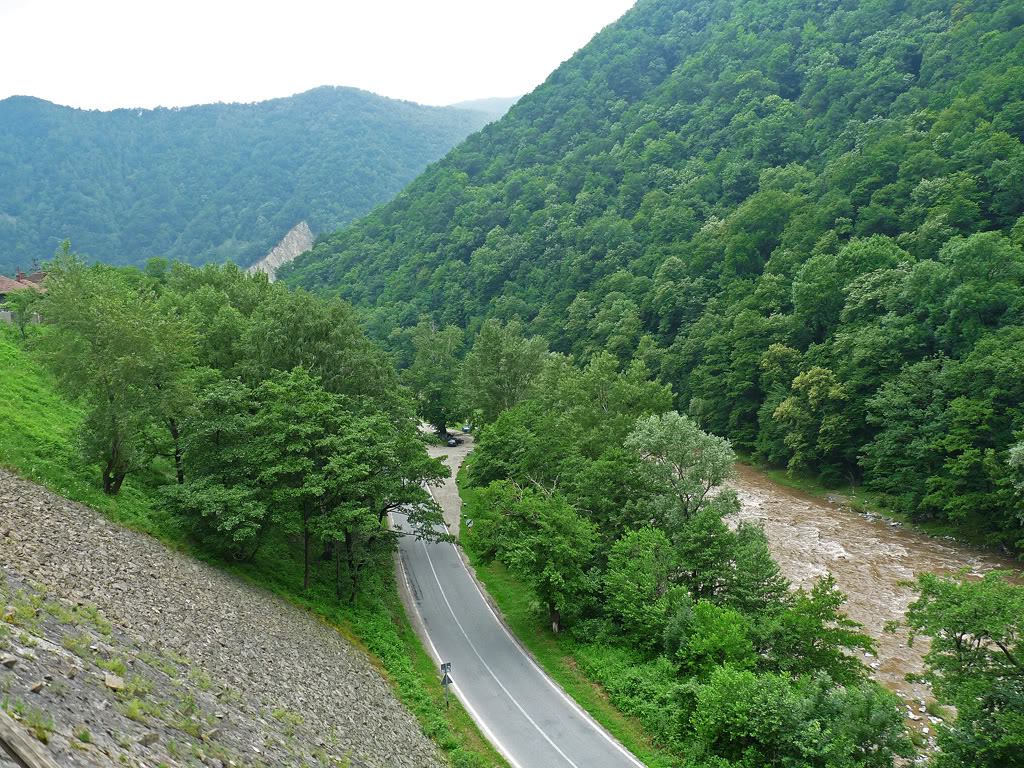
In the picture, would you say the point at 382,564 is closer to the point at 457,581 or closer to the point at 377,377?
the point at 457,581

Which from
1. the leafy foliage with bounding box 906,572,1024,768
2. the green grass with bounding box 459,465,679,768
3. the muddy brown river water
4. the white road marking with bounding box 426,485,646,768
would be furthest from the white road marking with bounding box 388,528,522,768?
the muddy brown river water

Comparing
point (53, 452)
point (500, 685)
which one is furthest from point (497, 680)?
point (53, 452)

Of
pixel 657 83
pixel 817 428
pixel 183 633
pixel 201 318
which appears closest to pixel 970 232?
pixel 817 428

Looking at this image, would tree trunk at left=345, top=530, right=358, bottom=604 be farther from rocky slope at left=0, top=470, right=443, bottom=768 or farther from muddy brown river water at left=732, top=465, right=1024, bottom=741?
muddy brown river water at left=732, top=465, right=1024, bottom=741

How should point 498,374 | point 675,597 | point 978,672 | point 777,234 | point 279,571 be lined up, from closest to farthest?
1. point 978,672
2. point 675,597
3. point 279,571
4. point 498,374
5. point 777,234

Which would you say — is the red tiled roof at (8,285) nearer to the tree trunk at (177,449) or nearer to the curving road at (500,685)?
the tree trunk at (177,449)

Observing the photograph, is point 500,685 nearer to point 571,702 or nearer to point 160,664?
point 571,702
